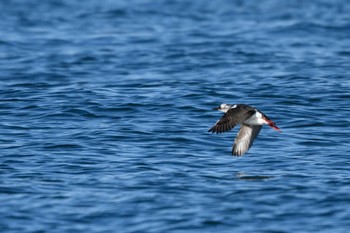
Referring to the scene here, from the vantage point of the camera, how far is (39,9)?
33.3 m

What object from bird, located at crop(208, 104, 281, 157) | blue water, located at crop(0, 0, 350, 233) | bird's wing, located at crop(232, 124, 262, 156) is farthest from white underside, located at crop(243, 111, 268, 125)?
blue water, located at crop(0, 0, 350, 233)

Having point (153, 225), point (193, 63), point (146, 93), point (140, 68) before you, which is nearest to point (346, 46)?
point (193, 63)

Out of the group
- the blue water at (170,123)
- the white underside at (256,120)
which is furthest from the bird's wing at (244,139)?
the white underside at (256,120)

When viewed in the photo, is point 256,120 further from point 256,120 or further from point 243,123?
point 243,123

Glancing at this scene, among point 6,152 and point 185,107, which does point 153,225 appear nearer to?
point 6,152

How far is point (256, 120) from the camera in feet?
42.2

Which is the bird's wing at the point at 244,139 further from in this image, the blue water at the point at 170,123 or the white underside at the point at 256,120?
the white underside at the point at 256,120

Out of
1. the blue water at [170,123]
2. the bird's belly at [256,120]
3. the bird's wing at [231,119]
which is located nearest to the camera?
the blue water at [170,123]

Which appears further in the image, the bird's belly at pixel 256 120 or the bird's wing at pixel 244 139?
the bird's wing at pixel 244 139

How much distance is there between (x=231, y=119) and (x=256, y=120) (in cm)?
52

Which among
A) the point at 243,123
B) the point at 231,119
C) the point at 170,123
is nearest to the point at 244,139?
the point at 243,123

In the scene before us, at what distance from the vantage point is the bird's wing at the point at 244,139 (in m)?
13.1

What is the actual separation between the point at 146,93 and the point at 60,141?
441cm

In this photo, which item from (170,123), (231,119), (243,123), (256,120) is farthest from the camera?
(170,123)
